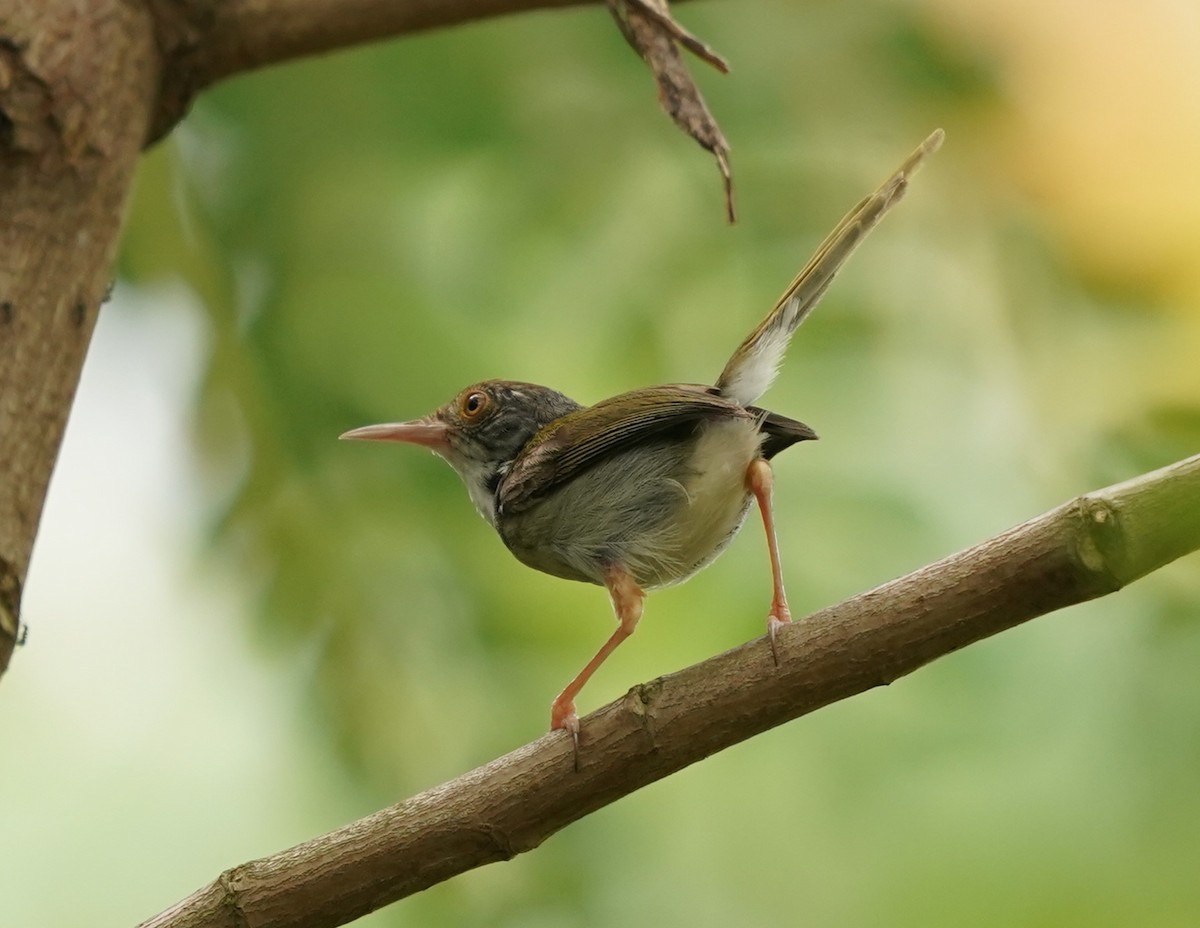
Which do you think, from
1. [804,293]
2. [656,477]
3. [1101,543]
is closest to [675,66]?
[804,293]

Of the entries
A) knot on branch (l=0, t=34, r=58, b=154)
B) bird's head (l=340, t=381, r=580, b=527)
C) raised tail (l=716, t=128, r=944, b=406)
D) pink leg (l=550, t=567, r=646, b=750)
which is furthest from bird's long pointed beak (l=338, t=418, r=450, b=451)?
knot on branch (l=0, t=34, r=58, b=154)

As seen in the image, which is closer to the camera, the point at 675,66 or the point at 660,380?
the point at 675,66

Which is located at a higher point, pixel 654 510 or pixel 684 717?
pixel 684 717

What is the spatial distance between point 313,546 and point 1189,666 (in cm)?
199

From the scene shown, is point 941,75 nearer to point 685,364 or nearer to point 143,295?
point 685,364

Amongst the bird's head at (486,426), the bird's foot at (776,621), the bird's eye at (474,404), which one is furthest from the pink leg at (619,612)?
the bird's eye at (474,404)

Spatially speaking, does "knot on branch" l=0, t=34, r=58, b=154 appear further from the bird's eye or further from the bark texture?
the bird's eye

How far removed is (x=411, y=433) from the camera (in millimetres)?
3426

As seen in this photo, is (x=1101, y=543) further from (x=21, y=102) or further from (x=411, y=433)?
(x=21, y=102)

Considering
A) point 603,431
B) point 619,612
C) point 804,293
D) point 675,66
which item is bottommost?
point 619,612

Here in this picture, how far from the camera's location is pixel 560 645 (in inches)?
132

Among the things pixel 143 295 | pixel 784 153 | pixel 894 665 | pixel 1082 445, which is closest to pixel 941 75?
pixel 784 153

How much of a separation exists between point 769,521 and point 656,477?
0.29 metres

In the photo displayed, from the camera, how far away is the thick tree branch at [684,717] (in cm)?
196
